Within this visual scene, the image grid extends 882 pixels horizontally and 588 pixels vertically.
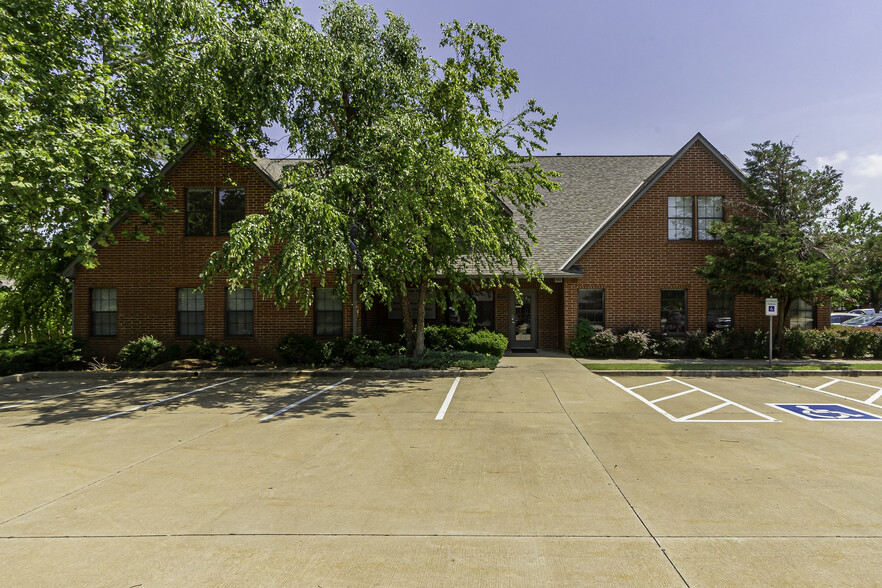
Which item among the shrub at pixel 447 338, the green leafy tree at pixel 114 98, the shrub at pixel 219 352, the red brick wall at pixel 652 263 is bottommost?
the shrub at pixel 219 352

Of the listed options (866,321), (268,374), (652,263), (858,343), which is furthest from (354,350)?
(866,321)

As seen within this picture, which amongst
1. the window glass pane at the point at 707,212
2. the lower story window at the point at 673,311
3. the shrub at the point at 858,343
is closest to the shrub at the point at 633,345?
the lower story window at the point at 673,311

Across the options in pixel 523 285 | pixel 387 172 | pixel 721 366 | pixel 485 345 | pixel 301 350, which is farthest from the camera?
pixel 523 285

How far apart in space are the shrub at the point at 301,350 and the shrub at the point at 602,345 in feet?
31.0

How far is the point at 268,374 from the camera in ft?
43.4

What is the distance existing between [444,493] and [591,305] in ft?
44.3

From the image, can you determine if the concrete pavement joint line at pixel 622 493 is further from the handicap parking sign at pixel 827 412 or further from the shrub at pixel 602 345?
the shrub at pixel 602 345

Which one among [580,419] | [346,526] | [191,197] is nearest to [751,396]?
[580,419]

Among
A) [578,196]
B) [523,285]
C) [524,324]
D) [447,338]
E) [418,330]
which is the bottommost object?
[447,338]

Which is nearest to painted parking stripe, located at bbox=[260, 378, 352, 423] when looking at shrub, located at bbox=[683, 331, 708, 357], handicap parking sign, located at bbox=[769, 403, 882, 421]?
handicap parking sign, located at bbox=[769, 403, 882, 421]

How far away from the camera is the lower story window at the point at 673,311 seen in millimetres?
16672

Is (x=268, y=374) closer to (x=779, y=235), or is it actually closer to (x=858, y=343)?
(x=779, y=235)

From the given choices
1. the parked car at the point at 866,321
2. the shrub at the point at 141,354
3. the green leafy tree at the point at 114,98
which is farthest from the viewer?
the parked car at the point at 866,321

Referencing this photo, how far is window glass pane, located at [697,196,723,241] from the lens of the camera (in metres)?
16.6
